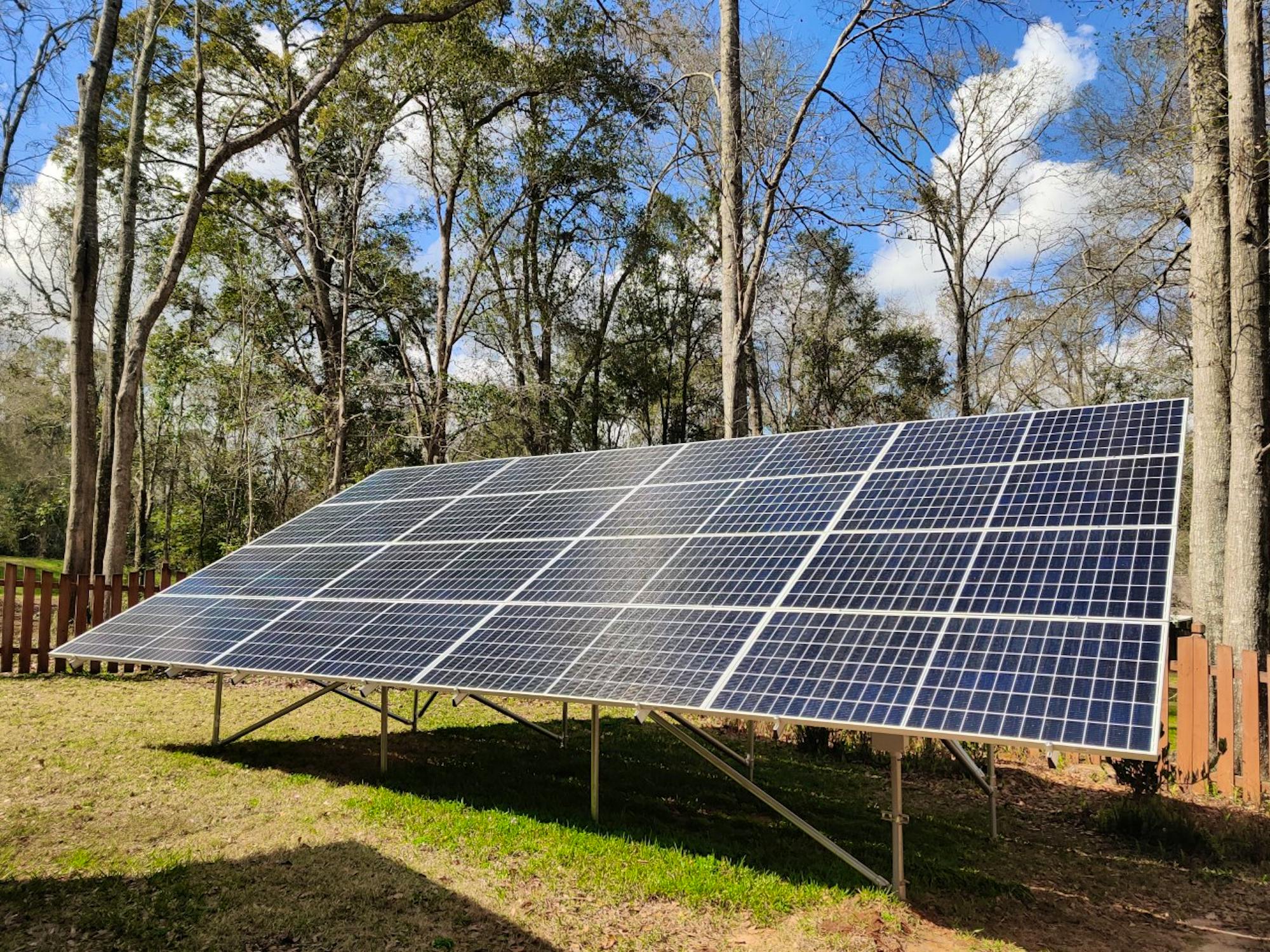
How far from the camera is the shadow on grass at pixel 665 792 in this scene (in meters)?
6.39

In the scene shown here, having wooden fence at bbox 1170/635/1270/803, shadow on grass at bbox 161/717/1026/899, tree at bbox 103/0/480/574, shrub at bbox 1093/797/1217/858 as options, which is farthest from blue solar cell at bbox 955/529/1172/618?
tree at bbox 103/0/480/574

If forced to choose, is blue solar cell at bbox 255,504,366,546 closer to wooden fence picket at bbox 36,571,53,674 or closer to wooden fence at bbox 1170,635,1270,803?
wooden fence picket at bbox 36,571,53,674

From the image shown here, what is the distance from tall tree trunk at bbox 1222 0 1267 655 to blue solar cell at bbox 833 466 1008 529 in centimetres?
485

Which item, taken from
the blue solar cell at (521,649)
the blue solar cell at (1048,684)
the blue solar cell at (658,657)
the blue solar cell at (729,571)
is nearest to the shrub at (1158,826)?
the blue solar cell at (1048,684)

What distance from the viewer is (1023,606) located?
5.14 meters

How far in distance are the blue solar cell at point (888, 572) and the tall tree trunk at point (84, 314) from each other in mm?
14771

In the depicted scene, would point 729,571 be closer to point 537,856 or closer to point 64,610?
point 537,856

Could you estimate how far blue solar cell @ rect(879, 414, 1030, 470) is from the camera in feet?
23.3

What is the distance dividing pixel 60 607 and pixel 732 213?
42.8 feet

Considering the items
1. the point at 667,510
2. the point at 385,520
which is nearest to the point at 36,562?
the point at 385,520

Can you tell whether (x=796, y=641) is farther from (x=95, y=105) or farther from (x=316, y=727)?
(x=95, y=105)

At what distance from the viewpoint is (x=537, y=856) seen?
6.27 meters

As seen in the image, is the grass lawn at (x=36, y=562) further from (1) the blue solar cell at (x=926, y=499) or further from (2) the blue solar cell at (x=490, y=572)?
(1) the blue solar cell at (x=926, y=499)

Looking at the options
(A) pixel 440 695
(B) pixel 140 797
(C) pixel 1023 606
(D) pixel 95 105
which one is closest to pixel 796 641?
(C) pixel 1023 606
